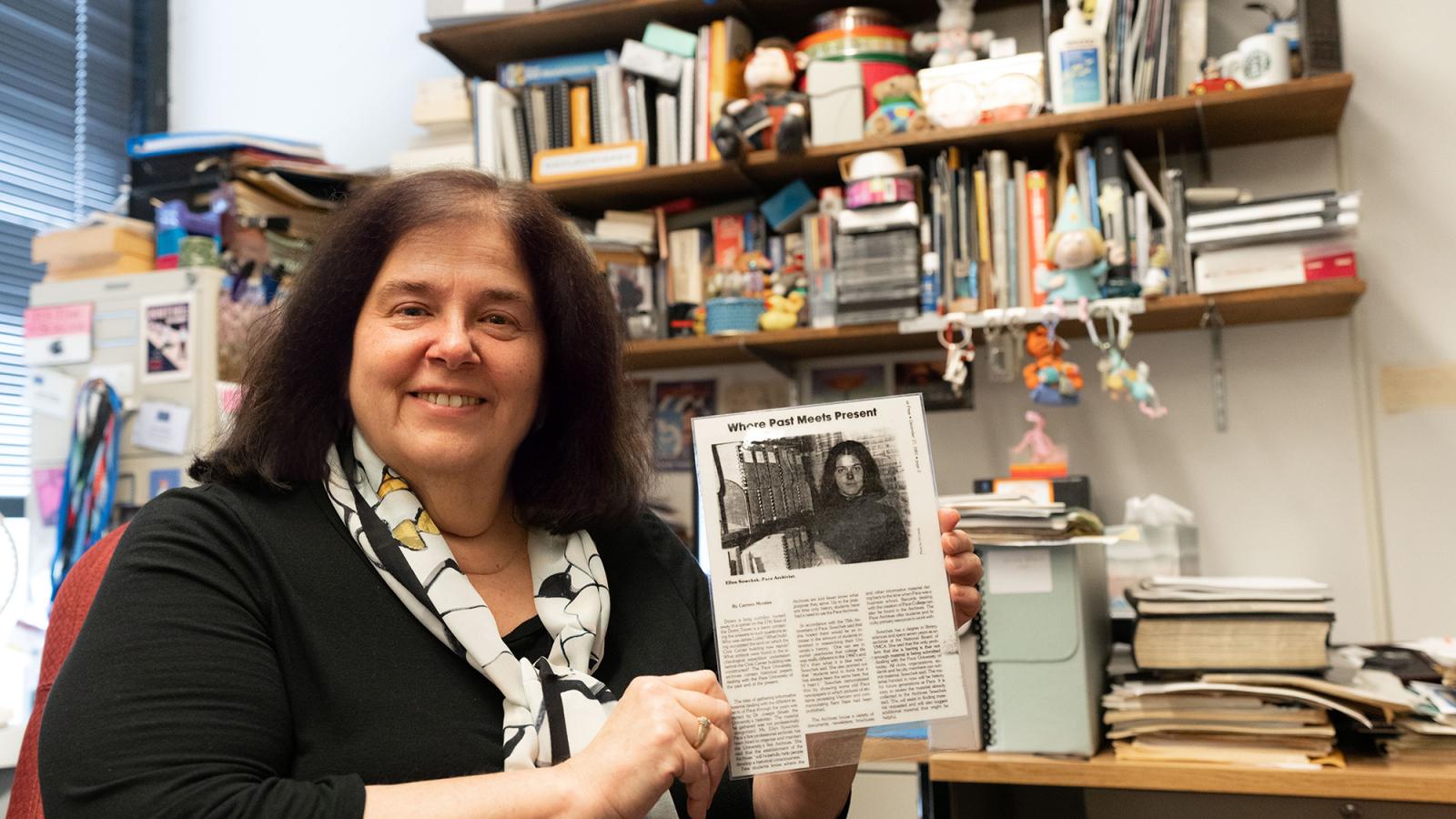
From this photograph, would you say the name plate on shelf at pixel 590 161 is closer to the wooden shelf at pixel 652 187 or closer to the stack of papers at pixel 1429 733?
the wooden shelf at pixel 652 187

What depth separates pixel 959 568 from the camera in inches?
42.7

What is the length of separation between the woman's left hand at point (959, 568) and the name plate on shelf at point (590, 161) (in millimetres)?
1522

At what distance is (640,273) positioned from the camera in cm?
248

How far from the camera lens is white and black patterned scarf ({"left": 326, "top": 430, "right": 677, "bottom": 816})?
41.4 inches

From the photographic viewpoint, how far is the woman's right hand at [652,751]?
3.01ft

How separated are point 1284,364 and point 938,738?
1546 mm

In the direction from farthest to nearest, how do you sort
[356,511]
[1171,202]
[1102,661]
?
[1171,202] → [1102,661] → [356,511]

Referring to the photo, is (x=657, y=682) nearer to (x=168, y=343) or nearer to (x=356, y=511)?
(x=356, y=511)

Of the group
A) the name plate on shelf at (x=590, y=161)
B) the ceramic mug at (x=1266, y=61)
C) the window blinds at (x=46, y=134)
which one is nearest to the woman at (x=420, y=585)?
the name plate on shelf at (x=590, y=161)

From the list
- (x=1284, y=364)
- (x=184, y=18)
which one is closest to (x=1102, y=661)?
(x=1284, y=364)

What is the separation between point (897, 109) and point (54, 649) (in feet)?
5.70

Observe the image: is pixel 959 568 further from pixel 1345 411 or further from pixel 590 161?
pixel 590 161

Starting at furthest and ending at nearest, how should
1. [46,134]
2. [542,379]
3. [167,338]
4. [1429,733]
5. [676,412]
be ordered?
1. [46,134]
2. [676,412]
3. [167,338]
4. [1429,733]
5. [542,379]

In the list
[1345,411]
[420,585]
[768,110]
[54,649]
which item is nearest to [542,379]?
[420,585]
